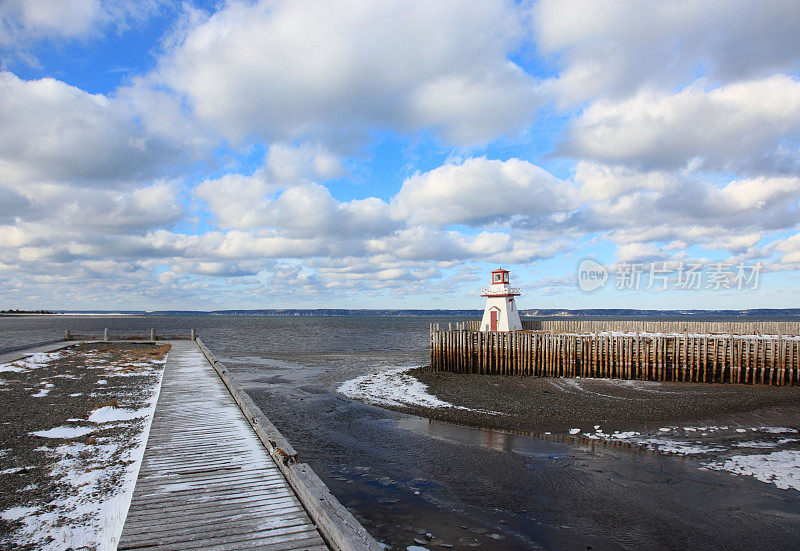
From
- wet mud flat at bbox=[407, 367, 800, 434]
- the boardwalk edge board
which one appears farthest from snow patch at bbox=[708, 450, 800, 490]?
the boardwalk edge board

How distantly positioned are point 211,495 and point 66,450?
14.4 ft

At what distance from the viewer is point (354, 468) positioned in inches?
412

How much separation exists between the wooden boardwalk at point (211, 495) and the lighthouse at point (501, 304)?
26.3 meters

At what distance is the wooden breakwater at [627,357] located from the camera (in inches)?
848

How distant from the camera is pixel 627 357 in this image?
923 inches

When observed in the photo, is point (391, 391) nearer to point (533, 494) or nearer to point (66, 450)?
point (533, 494)

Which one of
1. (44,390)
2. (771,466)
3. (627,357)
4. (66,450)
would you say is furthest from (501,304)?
(66,450)

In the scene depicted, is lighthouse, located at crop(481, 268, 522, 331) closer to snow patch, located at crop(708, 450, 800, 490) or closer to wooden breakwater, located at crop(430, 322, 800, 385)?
wooden breakwater, located at crop(430, 322, 800, 385)

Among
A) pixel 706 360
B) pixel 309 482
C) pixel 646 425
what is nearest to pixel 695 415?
pixel 646 425

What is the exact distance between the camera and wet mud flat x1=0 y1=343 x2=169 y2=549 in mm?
5926

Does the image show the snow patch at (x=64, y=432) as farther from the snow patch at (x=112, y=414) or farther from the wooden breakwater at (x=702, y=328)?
the wooden breakwater at (x=702, y=328)

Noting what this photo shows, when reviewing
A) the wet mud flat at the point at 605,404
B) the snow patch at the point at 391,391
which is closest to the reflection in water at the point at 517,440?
the wet mud flat at the point at 605,404

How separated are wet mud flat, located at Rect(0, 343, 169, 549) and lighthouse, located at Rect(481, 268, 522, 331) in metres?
24.2

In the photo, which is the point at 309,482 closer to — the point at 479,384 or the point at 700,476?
the point at 700,476
